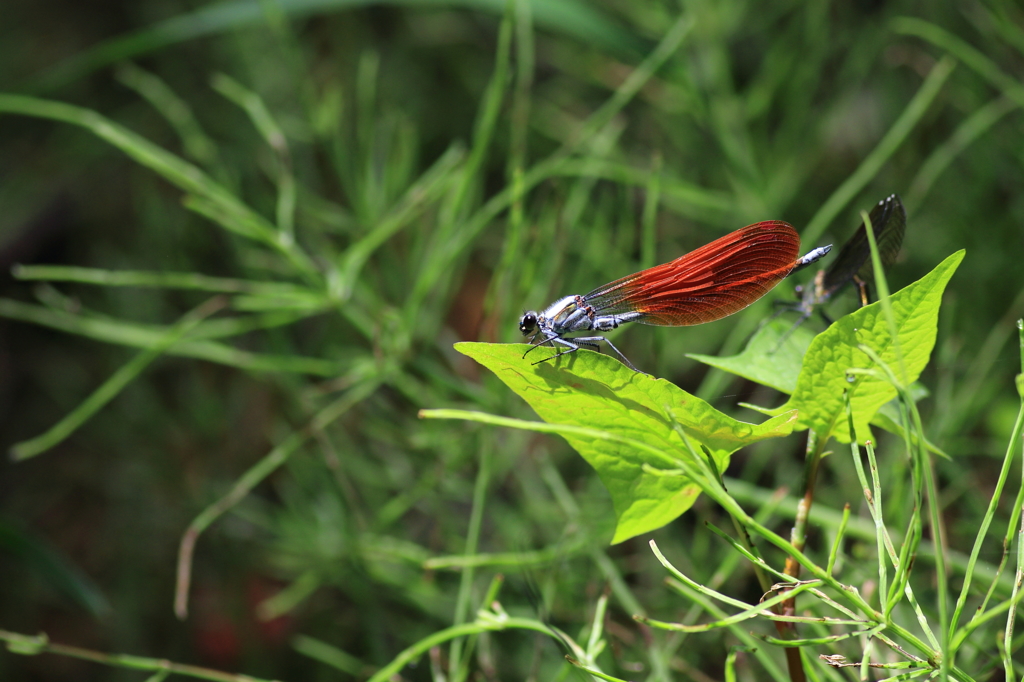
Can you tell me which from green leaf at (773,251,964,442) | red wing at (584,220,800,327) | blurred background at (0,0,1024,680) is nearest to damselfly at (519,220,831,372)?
red wing at (584,220,800,327)

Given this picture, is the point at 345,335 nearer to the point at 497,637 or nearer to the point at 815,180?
the point at 497,637

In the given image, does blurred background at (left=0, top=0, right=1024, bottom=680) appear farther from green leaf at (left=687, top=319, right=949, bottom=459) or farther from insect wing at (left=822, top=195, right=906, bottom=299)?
green leaf at (left=687, top=319, right=949, bottom=459)

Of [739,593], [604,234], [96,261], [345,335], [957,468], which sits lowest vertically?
[739,593]

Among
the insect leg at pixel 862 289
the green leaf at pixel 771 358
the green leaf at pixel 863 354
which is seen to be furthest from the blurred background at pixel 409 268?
the green leaf at pixel 863 354

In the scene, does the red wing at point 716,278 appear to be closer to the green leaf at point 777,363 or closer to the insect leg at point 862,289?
the green leaf at point 777,363

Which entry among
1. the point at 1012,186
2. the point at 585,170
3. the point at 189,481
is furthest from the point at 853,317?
the point at 189,481
